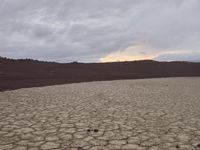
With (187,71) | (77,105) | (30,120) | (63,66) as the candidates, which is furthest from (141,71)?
(30,120)

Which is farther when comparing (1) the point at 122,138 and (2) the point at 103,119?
(2) the point at 103,119

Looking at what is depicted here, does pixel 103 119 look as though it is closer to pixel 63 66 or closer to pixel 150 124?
pixel 150 124

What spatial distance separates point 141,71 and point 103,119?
32.7 meters

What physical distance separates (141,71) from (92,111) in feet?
104

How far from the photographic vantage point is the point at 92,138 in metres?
5.83

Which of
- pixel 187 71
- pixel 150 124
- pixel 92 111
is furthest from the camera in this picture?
pixel 187 71

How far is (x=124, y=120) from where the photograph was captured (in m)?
7.50

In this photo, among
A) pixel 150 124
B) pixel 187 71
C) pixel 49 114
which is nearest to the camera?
pixel 150 124

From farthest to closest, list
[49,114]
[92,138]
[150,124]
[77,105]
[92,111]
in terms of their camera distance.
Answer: [77,105] → [92,111] → [49,114] → [150,124] → [92,138]

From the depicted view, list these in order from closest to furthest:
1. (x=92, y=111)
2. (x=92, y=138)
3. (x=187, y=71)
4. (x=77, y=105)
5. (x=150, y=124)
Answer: (x=92, y=138) → (x=150, y=124) → (x=92, y=111) → (x=77, y=105) → (x=187, y=71)

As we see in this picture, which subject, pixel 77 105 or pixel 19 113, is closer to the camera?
pixel 19 113

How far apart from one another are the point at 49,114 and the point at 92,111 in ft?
4.33

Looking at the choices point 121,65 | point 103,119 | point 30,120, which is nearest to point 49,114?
point 30,120

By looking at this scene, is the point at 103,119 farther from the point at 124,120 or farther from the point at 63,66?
the point at 63,66
